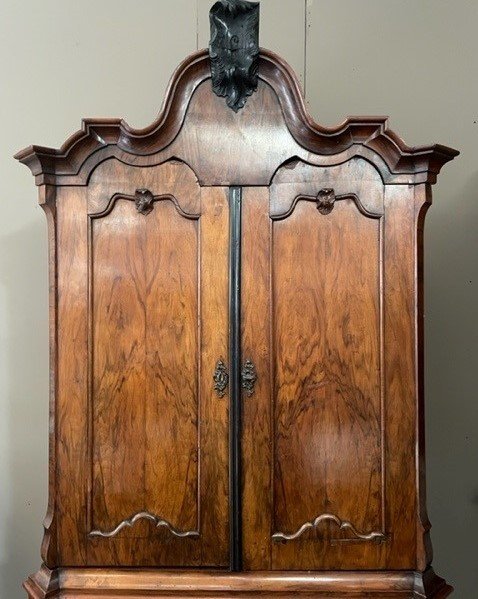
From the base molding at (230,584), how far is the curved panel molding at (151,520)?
0.10 metres

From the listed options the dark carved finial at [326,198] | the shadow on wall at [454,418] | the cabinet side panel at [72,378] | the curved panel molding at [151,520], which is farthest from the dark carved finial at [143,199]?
the shadow on wall at [454,418]

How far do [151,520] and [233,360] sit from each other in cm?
50

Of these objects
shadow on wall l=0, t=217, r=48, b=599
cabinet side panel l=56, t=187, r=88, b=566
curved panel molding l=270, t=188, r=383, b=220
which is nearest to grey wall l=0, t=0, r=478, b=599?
shadow on wall l=0, t=217, r=48, b=599

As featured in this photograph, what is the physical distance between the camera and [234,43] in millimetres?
2137

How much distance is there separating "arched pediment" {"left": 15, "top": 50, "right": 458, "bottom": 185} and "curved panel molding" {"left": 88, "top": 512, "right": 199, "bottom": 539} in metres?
0.94

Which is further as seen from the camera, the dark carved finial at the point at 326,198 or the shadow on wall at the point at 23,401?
the shadow on wall at the point at 23,401

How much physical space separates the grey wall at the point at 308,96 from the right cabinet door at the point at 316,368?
0.86 meters

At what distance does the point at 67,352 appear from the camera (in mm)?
2203

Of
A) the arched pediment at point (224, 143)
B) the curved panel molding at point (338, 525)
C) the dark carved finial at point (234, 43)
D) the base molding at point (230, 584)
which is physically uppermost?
the dark carved finial at point (234, 43)

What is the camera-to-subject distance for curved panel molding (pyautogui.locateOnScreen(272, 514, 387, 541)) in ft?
7.16

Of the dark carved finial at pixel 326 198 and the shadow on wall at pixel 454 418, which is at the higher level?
the dark carved finial at pixel 326 198

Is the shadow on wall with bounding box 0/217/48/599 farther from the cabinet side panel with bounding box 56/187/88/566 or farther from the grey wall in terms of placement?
the cabinet side panel with bounding box 56/187/88/566

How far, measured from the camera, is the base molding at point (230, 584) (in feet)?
7.13

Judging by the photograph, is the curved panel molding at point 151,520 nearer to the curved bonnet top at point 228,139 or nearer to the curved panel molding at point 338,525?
the curved panel molding at point 338,525
